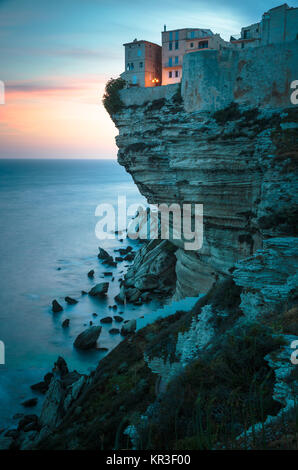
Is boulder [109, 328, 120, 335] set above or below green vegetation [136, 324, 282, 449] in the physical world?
below

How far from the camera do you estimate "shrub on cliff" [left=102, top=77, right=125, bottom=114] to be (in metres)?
24.5

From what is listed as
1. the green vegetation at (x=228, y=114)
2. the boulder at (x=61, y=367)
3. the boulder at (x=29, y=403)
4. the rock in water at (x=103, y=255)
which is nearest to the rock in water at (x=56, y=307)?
the boulder at (x=61, y=367)

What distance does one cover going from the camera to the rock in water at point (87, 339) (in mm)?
23188

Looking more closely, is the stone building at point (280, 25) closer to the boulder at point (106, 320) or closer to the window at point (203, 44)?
the window at point (203, 44)

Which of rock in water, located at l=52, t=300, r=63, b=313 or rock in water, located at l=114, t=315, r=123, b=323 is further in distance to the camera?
rock in water, located at l=52, t=300, r=63, b=313

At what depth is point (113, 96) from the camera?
24469 millimetres

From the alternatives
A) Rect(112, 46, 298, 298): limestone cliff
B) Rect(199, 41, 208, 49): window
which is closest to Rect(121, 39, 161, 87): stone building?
Rect(199, 41, 208, 49): window

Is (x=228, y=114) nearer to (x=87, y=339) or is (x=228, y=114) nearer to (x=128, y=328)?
(x=128, y=328)

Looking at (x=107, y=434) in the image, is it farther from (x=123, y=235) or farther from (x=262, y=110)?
(x=123, y=235)

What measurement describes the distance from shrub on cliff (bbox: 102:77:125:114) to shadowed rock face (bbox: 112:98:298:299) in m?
0.70

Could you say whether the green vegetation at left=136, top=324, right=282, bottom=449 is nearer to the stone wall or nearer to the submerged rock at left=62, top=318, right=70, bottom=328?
the stone wall
